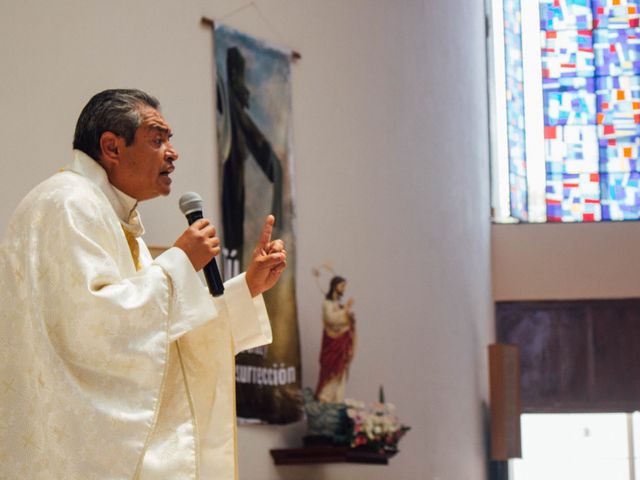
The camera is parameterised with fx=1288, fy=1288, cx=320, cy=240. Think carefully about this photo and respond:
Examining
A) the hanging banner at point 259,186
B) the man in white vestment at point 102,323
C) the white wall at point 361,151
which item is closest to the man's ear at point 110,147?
the man in white vestment at point 102,323

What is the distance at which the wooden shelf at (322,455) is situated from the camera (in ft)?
22.5

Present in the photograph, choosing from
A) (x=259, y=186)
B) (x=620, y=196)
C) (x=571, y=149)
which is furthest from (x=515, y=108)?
(x=259, y=186)

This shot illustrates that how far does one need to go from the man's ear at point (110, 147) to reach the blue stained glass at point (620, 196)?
10008 mm

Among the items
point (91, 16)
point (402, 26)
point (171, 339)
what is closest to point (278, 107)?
point (91, 16)

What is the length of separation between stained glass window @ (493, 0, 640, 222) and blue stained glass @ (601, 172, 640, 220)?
1 cm

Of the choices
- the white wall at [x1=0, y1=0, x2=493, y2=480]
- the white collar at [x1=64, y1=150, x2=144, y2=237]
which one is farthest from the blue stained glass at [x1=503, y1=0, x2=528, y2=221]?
the white collar at [x1=64, y1=150, x2=144, y2=237]

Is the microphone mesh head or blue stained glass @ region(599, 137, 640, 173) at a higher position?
blue stained glass @ region(599, 137, 640, 173)

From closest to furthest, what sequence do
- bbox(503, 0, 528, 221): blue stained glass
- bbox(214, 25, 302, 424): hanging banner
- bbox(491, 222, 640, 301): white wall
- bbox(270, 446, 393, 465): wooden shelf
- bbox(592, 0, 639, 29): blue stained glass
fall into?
bbox(214, 25, 302, 424): hanging banner → bbox(270, 446, 393, 465): wooden shelf → bbox(491, 222, 640, 301): white wall → bbox(503, 0, 528, 221): blue stained glass → bbox(592, 0, 639, 29): blue stained glass

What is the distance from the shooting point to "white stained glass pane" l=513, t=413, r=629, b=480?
40.6ft

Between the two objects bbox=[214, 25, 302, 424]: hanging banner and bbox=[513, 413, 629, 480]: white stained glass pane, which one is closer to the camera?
bbox=[214, 25, 302, 424]: hanging banner

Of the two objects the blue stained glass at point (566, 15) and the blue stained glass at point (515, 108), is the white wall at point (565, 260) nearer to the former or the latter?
the blue stained glass at point (515, 108)

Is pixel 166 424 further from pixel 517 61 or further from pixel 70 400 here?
pixel 517 61

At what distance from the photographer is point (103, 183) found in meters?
3.62

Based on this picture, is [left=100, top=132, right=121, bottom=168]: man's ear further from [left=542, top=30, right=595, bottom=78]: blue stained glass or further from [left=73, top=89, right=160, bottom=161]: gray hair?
[left=542, top=30, right=595, bottom=78]: blue stained glass
